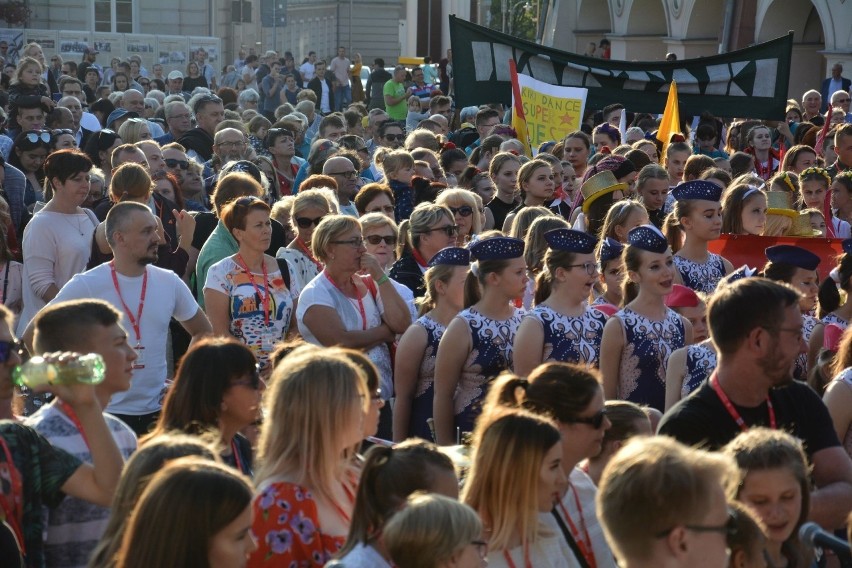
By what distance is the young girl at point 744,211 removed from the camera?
8.88 metres

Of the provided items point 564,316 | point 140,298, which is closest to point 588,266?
point 564,316

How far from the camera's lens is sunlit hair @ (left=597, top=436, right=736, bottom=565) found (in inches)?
128

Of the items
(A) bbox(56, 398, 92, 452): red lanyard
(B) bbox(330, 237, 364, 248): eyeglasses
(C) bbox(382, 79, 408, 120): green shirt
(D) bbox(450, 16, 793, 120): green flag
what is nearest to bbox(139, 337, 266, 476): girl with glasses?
(A) bbox(56, 398, 92, 452): red lanyard

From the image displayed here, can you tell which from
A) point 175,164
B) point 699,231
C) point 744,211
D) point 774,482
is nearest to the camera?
point 774,482

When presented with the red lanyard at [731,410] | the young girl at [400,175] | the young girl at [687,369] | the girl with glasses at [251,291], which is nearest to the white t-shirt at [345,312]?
the girl with glasses at [251,291]

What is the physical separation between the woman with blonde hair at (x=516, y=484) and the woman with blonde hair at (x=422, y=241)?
380 cm

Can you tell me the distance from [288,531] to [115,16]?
41.6 m

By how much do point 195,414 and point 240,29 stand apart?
4256 cm

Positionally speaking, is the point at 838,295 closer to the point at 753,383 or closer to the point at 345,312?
the point at 345,312

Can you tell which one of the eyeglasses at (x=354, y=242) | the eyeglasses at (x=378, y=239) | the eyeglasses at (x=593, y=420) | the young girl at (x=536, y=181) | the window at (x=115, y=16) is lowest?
the eyeglasses at (x=593, y=420)

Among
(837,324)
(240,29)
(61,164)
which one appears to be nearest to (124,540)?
(837,324)

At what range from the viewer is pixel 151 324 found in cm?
661

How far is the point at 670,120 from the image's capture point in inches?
567

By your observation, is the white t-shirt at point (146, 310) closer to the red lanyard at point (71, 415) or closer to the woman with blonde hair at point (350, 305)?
the woman with blonde hair at point (350, 305)
